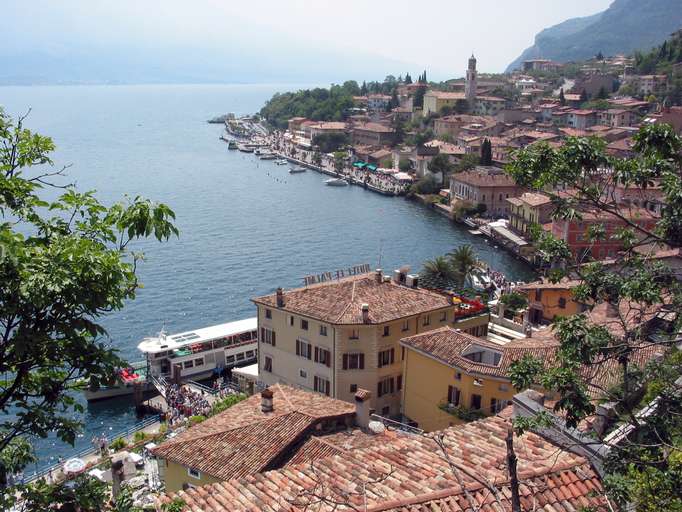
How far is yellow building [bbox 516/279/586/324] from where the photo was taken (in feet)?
110

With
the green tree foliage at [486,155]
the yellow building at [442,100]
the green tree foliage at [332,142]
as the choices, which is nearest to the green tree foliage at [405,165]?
the green tree foliage at [486,155]

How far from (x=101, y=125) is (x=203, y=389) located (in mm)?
153410

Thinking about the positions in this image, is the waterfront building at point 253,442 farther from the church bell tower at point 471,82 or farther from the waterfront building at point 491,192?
the church bell tower at point 471,82

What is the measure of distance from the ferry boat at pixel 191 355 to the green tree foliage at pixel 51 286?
25932 millimetres

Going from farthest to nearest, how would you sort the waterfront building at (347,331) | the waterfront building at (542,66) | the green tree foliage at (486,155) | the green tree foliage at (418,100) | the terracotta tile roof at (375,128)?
the waterfront building at (542,66), the green tree foliage at (418,100), the terracotta tile roof at (375,128), the green tree foliage at (486,155), the waterfront building at (347,331)

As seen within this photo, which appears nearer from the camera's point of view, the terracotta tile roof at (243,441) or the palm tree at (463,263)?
the terracotta tile roof at (243,441)

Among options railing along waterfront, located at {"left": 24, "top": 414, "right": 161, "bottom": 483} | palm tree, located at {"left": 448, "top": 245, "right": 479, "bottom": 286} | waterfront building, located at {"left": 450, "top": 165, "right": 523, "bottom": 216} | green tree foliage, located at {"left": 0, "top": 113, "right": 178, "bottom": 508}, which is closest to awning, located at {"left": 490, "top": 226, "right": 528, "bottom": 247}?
waterfront building, located at {"left": 450, "top": 165, "right": 523, "bottom": 216}

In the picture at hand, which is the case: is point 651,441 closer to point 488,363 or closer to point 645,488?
point 645,488

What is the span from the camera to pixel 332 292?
2458 centimetres

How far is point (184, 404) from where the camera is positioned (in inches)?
1104

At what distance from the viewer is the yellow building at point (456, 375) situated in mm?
18547

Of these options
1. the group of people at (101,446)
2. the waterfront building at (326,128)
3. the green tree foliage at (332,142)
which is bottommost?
the group of people at (101,446)

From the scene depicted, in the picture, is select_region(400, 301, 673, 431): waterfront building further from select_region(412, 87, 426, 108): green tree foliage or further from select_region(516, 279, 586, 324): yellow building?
select_region(412, 87, 426, 108): green tree foliage

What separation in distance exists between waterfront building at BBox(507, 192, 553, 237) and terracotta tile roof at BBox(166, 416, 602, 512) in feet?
147
